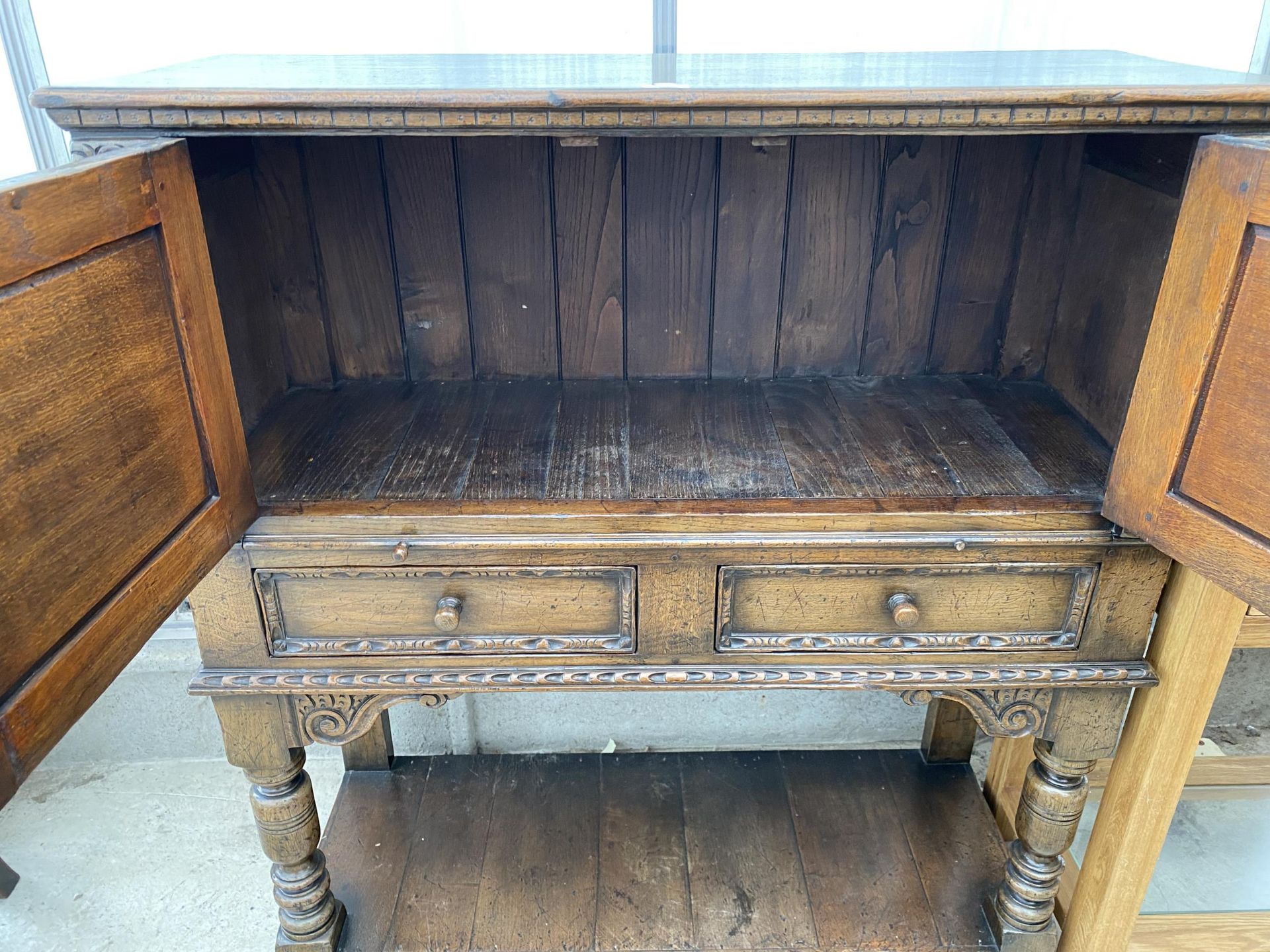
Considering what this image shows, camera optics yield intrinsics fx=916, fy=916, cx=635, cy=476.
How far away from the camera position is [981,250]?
125 centimetres

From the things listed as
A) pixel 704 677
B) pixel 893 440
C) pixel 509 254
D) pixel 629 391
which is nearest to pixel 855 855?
pixel 704 677

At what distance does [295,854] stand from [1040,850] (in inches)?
38.0

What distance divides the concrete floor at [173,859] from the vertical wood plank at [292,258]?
98cm

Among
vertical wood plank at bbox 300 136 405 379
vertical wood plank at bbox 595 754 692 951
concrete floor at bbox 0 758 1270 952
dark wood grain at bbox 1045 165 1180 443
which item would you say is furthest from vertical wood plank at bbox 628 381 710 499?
concrete floor at bbox 0 758 1270 952

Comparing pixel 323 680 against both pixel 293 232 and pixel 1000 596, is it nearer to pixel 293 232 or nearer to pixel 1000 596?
pixel 293 232

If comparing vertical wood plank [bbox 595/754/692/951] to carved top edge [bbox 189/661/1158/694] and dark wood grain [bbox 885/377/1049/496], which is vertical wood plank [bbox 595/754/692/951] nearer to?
carved top edge [bbox 189/661/1158/694]

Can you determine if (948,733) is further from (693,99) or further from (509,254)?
(693,99)

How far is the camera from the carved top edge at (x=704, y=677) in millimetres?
1057

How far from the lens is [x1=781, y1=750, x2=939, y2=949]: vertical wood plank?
133 centimetres

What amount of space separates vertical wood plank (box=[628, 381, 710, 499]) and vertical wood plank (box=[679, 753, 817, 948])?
720 mm

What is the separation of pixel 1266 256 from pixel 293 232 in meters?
1.08

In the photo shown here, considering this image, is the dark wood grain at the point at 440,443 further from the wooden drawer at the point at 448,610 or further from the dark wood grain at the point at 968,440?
the dark wood grain at the point at 968,440

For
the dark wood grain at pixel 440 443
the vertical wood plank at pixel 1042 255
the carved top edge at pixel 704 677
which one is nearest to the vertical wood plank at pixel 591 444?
the dark wood grain at pixel 440 443

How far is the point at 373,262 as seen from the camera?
1.23 meters
